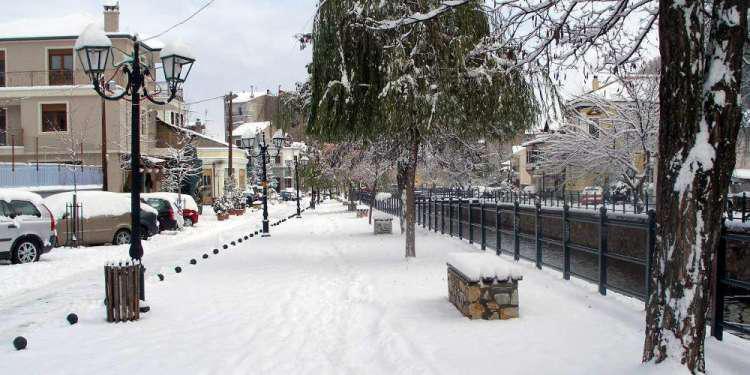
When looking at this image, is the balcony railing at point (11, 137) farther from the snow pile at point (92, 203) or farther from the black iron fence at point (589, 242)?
the black iron fence at point (589, 242)

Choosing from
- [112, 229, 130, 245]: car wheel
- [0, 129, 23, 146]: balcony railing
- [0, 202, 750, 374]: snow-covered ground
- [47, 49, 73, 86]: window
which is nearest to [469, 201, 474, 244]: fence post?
[0, 202, 750, 374]: snow-covered ground

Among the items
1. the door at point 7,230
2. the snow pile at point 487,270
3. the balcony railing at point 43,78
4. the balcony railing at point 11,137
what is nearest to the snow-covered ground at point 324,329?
the snow pile at point 487,270

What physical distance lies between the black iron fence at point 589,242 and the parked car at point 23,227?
10.3 metres

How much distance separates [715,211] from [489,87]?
8770mm

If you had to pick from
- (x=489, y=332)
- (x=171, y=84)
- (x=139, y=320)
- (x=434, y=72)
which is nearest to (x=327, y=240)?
(x=434, y=72)

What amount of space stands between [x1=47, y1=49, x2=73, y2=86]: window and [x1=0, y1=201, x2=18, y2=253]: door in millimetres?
22832

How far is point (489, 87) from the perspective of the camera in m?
13.0

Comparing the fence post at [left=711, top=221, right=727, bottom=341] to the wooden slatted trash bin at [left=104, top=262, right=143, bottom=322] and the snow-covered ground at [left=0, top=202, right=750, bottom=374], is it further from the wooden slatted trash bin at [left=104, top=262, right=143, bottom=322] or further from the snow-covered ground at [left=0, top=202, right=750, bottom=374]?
Answer: the wooden slatted trash bin at [left=104, top=262, right=143, bottom=322]

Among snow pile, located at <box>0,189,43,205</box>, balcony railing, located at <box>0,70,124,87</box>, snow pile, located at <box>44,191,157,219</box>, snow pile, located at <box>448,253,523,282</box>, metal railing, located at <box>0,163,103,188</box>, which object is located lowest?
snow pile, located at <box>448,253,523,282</box>

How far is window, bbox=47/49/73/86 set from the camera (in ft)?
116

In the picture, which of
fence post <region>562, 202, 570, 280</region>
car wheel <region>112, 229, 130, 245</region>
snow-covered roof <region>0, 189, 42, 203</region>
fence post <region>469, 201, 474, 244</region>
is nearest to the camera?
fence post <region>562, 202, 570, 280</region>

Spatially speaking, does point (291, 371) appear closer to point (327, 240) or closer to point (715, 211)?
point (715, 211)

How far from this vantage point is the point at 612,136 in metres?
27.6

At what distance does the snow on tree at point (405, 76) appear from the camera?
12.5m
